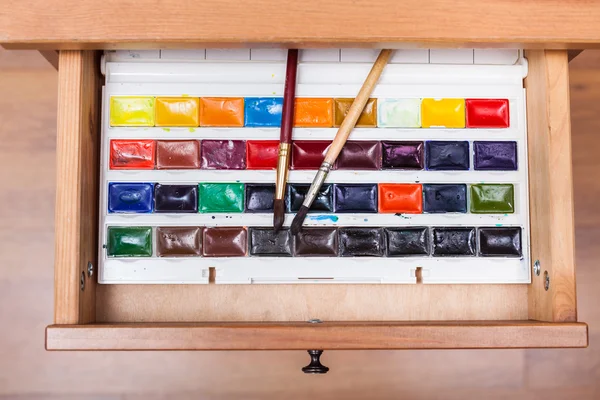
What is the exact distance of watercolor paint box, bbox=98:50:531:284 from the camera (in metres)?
0.68

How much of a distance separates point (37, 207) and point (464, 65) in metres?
0.54

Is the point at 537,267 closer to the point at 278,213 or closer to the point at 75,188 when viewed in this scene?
the point at 278,213

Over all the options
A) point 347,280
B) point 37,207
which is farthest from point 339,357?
point 37,207

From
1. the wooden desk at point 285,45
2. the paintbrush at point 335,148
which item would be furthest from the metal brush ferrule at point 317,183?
the wooden desk at point 285,45

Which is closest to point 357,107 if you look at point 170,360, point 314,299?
point 314,299

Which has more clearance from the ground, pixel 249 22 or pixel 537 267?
pixel 249 22

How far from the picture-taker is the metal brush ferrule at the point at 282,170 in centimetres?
67

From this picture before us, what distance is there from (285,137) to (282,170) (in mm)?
33

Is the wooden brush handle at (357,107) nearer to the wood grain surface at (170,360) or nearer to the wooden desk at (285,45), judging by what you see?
the wooden desk at (285,45)

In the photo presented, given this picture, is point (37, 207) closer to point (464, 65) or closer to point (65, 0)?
point (65, 0)

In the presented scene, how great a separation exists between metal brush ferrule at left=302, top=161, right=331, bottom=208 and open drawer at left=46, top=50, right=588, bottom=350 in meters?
0.09

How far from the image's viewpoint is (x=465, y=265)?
2.25ft

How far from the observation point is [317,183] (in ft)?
2.19

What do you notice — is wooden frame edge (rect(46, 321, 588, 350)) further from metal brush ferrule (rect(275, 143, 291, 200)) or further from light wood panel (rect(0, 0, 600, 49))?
light wood panel (rect(0, 0, 600, 49))
